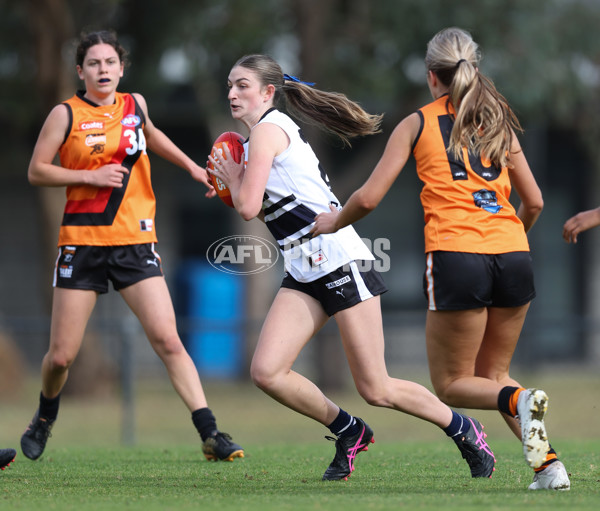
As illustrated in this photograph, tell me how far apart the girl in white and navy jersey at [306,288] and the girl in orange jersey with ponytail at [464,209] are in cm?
26

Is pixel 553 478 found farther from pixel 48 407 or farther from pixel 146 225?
pixel 48 407

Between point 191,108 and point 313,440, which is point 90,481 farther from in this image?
point 191,108

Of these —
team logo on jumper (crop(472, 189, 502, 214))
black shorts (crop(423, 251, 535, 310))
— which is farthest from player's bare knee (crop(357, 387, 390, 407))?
team logo on jumper (crop(472, 189, 502, 214))

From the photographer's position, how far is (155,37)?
15688mm

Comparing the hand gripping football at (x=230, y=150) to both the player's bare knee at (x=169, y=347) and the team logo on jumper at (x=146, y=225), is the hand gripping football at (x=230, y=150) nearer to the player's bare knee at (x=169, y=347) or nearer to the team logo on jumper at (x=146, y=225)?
the team logo on jumper at (x=146, y=225)

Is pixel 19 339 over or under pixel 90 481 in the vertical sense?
under

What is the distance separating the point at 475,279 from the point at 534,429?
79 centimetres

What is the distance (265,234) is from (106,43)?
11146 millimetres

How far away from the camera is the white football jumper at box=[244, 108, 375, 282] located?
16.8 feet

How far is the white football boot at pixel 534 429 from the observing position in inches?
177

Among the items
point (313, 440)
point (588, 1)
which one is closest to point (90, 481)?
point (313, 440)

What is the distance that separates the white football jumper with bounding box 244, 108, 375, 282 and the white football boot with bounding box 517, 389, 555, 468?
1.20m

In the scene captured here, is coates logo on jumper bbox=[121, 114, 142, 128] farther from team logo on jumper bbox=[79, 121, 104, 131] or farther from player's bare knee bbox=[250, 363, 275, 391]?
player's bare knee bbox=[250, 363, 275, 391]

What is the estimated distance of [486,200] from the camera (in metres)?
4.87
